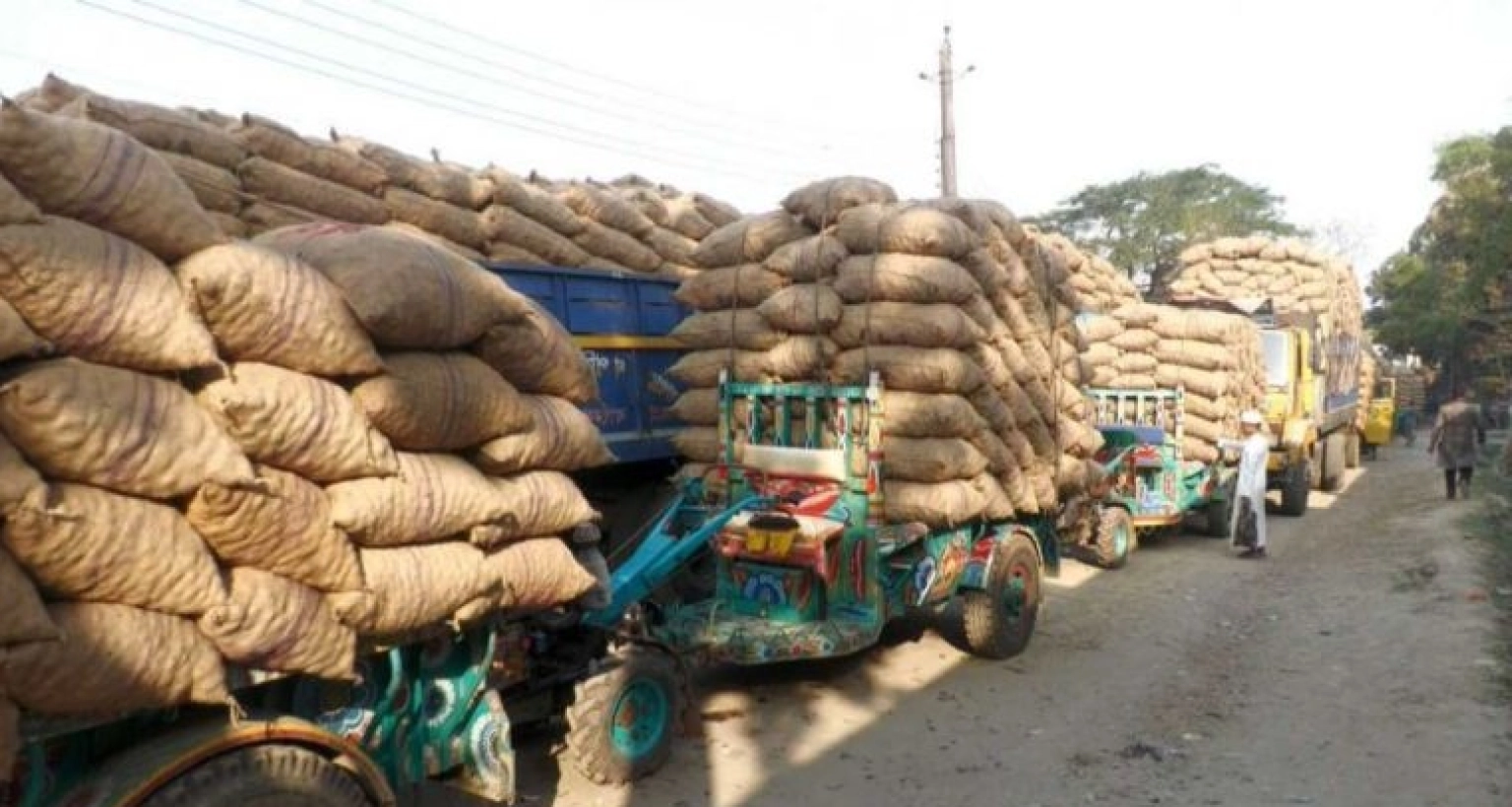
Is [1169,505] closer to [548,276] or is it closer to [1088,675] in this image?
[1088,675]

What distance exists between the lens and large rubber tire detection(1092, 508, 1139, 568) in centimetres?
1001

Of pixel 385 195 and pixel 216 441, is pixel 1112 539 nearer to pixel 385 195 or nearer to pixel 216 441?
pixel 385 195

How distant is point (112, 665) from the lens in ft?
8.48

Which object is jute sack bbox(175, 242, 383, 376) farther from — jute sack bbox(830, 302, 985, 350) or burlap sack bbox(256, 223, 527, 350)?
jute sack bbox(830, 302, 985, 350)

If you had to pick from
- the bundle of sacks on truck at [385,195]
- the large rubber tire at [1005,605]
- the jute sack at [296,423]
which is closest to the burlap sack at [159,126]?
the bundle of sacks on truck at [385,195]

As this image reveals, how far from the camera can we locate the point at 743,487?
21.9 ft

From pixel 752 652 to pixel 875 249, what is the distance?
8.13 ft

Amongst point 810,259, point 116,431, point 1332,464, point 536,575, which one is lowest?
point 1332,464

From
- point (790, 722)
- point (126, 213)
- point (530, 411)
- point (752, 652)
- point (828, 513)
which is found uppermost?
point (126, 213)

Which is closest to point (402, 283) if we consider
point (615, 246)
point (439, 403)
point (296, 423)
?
point (439, 403)

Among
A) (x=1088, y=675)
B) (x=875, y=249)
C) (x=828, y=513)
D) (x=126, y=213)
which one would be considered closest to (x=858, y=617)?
(x=828, y=513)

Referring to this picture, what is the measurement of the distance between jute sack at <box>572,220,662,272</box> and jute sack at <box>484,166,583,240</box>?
0.44 feet

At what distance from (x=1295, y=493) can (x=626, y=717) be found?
1107 cm

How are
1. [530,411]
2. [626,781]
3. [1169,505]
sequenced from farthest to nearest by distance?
[1169,505] < [626,781] < [530,411]
